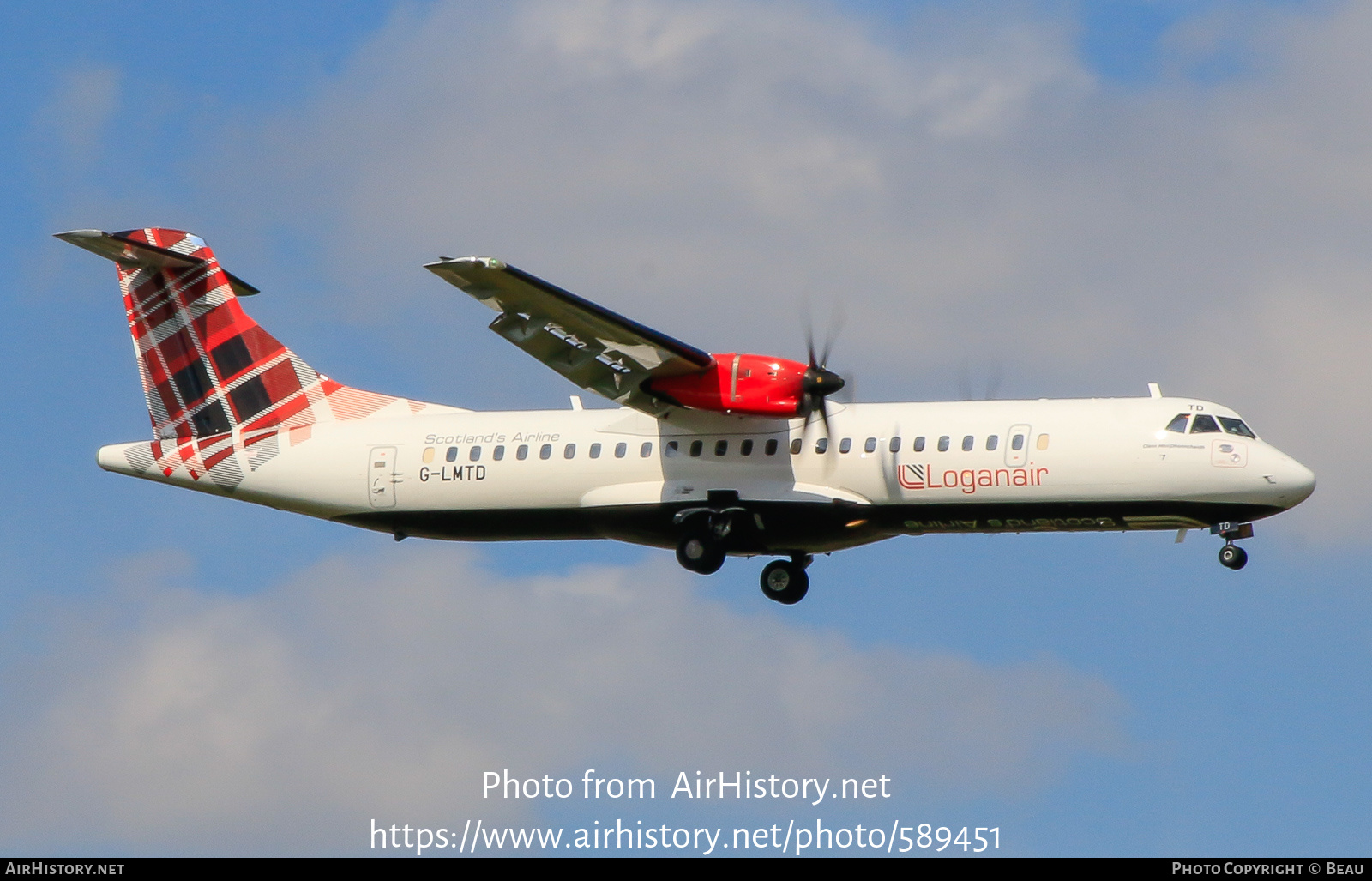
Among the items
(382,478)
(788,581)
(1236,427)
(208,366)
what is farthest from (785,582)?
(208,366)

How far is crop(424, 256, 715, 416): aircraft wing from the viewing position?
21438 mm

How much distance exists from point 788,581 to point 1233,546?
253 inches

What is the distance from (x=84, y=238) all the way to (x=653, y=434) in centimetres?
870

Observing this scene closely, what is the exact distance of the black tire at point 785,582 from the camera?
25.1 meters

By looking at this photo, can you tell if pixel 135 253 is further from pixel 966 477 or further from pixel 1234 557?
pixel 1234 557

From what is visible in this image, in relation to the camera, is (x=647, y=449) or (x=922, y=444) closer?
(x=922, y=444)

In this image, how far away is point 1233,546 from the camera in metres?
21.8

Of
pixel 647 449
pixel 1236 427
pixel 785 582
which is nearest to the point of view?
pixel 1236 427

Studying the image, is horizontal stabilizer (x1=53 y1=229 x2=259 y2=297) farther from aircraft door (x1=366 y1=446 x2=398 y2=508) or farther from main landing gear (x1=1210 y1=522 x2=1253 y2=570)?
main landing gear (x1=1210 y1=522 x2=1253 y2=570)

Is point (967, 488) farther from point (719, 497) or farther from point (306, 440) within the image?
point (306, 440)

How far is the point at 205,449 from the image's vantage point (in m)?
26.2

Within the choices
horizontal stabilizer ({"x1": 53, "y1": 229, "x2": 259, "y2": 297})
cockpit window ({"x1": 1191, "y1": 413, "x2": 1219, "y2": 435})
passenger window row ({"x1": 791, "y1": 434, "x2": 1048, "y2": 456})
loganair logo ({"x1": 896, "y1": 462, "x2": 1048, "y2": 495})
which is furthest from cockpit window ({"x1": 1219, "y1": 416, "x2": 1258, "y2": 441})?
horizontal stabilizer ({"x1": 53, "y1": 229, "x2": 259, "y2": 297})

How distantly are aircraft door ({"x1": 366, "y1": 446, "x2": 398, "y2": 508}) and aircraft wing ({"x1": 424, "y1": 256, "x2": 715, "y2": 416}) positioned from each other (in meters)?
3.32
